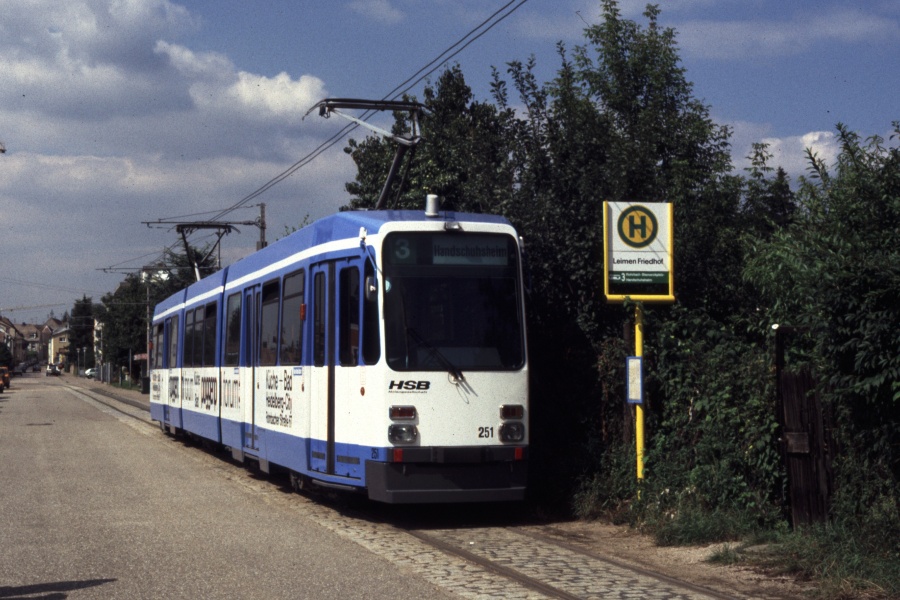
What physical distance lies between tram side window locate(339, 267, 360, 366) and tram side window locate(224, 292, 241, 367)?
5656 millimetres

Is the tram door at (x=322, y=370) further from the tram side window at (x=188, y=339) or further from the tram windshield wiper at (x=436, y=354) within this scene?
the tram side window at (x=188, y=339)

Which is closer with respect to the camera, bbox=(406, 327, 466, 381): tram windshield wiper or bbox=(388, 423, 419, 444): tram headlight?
bbox=(388, 423, 419, 444): tram headlight

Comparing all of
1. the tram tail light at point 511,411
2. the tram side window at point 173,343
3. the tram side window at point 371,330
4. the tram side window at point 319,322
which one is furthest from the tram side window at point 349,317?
the tram side window at point 173,343

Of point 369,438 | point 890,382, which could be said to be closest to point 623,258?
point 369,438

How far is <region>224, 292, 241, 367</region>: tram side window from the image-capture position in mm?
18186

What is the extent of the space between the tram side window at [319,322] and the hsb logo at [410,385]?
1.55 m

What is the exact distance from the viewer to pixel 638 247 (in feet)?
41.3

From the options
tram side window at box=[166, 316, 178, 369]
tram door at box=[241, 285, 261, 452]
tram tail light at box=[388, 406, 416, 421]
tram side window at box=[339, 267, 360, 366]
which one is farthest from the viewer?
tram side window at box=[166, 316, 178, 369]

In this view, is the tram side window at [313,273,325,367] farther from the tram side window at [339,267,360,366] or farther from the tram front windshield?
the tram front windshield

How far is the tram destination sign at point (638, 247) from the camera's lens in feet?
41.1

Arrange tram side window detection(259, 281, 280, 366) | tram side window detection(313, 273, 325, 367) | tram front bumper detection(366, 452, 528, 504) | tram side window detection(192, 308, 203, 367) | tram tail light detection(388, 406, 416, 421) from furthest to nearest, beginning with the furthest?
tram side window detection(192, 308, 203, 367)
tram side window detection(259, 281, 280, 366)
tram side window detection(313, 273, 325, 367)
tram tail light detection(388, 406, 416, 421)
tram front bumper detection(366, 452, 528, 504)

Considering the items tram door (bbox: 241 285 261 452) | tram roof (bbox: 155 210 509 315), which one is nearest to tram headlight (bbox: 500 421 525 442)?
tram roof (bbox: 155 210 509 315)

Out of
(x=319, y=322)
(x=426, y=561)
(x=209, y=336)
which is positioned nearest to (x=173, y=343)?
(x=209, y=336)

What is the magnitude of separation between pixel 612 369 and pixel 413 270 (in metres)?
2.67
